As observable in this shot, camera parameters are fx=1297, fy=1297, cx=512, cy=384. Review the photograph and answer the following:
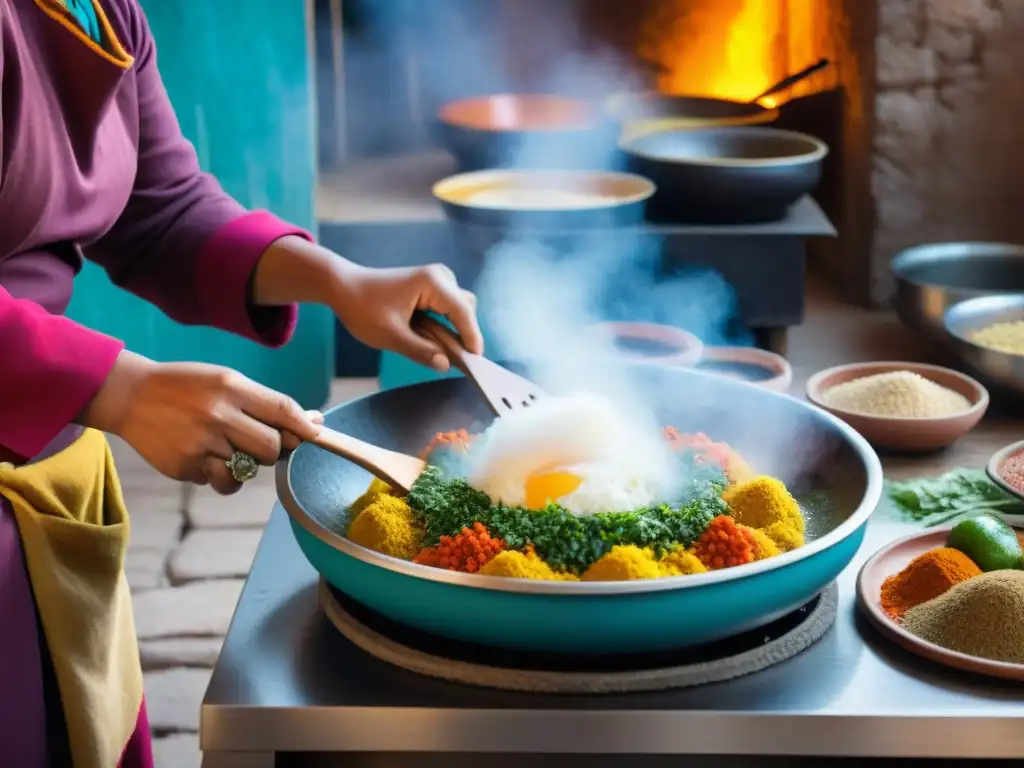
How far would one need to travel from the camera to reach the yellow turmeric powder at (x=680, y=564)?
1022 millimetres

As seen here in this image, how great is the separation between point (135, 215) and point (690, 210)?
1.27 metres

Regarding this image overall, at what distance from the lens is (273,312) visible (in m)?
1.53

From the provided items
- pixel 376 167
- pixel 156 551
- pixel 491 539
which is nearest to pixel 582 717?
pixel 491 539

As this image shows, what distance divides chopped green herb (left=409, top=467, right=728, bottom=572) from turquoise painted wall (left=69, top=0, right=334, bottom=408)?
199 centimetres

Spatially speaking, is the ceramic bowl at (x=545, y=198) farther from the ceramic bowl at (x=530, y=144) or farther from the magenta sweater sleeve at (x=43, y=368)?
the magenta sweater sleeve at (x=43, y=368)

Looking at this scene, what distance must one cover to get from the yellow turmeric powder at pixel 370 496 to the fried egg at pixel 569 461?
0.29 ft

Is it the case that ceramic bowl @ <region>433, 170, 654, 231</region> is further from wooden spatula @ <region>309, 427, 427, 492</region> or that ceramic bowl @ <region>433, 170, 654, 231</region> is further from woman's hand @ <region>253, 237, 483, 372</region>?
wooden spatula @ <region>309, 427, 427, 492</region>

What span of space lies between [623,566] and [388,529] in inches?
8.6

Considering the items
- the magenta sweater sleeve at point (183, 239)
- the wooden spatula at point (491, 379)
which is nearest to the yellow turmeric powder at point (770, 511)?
the wooden spatula at point (491, 379)

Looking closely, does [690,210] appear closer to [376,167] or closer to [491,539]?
[376,167]

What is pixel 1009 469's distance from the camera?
4.74ft

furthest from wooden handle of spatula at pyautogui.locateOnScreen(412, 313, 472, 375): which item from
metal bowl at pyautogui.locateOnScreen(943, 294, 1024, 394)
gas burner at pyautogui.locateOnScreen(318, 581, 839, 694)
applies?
metal bowl at pyautogui.locateOnScreen(943, 294, 1024, 394)

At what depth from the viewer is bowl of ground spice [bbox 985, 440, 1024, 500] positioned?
1382 mm

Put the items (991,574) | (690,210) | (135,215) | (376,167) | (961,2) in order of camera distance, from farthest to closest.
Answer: (376,167) < (961,2) < (690,210) < (135,215) < (991,574)
